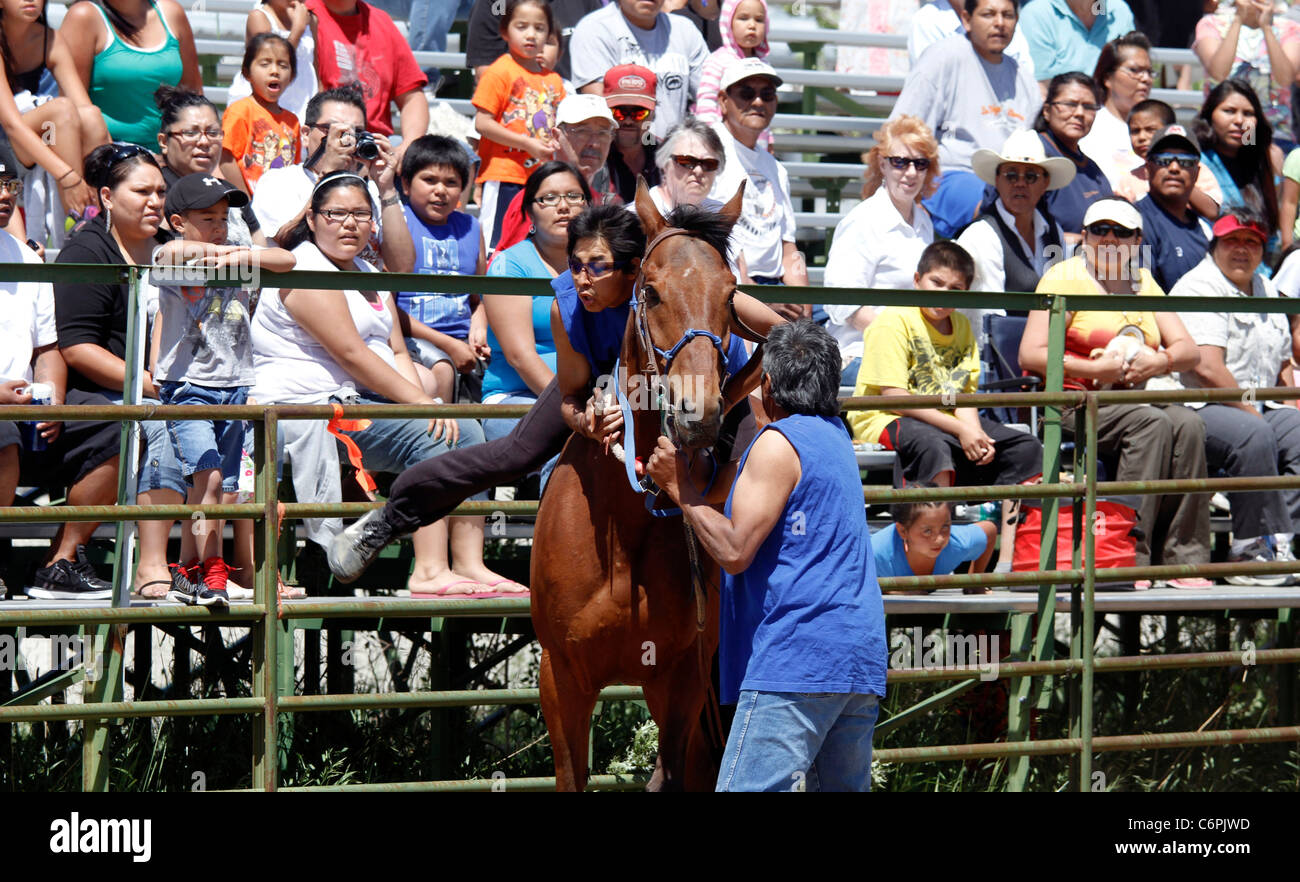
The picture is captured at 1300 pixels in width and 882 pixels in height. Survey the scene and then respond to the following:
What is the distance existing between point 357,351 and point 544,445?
1.35 metres

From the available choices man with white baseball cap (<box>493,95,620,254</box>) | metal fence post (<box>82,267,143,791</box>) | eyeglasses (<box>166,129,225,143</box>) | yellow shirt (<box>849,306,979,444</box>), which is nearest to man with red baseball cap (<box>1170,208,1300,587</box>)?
yellow shirt (<box>849,306,979,444</box>)

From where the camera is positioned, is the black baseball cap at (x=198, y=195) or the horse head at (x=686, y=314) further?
the black baseball cap at (x=198, y=195)

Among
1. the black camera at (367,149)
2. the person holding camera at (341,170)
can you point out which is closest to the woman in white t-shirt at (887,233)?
the person holding camera at (341,170)

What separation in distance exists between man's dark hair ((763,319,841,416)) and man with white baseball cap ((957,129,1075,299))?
12.3ft

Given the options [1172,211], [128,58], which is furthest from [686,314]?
[1172,211]

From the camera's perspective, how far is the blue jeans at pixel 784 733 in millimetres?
4285

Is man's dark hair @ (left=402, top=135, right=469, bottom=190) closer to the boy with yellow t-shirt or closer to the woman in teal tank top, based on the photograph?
the woman in teal tank top

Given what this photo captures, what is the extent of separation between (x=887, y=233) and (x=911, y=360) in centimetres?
170

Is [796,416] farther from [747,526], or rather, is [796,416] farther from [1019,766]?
[1019,766]

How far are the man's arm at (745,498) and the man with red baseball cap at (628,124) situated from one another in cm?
419

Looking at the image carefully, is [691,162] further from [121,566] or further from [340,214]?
[121,566]

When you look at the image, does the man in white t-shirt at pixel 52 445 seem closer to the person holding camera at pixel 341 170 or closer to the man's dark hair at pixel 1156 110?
the person holding camera at pixel 341 170

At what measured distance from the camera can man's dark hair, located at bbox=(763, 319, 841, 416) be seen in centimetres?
443
